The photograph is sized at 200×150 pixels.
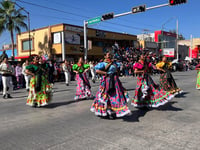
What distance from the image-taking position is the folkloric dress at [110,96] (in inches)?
191

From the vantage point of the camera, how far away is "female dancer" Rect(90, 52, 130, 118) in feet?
16.0

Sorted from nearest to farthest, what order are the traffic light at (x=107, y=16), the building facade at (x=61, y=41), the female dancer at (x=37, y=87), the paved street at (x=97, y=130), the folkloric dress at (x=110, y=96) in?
1. the paved street at (x=97, y=130)
2. the folkloric dress at (x=110, y=96)
3. the female dancer at (x=37, y=87)
4. the traffic light at (x=107, y=16)
5. the building facade at (x=61, y=41)

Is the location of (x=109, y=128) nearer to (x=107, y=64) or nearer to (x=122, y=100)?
(x=122, y=100)

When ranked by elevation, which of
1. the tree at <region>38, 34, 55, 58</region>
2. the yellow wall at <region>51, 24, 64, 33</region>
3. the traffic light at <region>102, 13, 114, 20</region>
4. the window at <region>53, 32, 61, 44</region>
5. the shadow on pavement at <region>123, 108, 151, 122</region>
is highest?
the yellow wall at <region>51, 24, 64, 33</region>

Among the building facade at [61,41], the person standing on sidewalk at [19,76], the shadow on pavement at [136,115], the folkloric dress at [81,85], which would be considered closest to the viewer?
the shadow on pavement at [136,115]

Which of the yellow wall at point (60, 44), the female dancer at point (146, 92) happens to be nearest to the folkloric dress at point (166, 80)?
the female dancer at point (146, 92)

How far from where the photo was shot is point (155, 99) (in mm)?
5562

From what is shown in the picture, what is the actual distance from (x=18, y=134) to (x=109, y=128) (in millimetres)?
1926

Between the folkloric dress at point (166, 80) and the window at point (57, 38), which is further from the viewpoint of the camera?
the window at point (57, 38)

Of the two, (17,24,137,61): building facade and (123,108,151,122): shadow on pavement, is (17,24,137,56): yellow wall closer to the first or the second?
(17,24,137,61): building facade

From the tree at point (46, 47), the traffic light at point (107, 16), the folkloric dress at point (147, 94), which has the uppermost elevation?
the traffic light at point (107, 16)

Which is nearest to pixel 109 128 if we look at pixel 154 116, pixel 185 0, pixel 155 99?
pixel 154 116

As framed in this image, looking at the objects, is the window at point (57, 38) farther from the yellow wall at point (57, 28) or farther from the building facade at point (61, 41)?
the yellow wall at point (57, 28)

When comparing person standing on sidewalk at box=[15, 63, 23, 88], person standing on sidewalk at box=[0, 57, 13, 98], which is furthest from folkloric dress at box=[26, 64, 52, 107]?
person standing on sidewalk at box=[15, 63, 23, 88]
